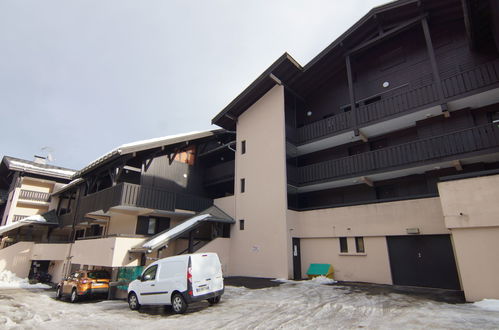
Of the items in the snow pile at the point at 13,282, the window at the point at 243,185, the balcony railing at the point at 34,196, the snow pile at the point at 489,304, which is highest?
the balcony railing at the point at 34,196

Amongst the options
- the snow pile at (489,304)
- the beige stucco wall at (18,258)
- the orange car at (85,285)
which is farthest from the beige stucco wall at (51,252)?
the snow pile at (489,304)

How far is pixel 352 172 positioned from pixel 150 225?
47.8 ft

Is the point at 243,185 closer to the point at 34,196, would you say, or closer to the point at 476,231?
the point at 476,231

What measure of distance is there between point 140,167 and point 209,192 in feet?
21.5

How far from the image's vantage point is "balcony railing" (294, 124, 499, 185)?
509 inches

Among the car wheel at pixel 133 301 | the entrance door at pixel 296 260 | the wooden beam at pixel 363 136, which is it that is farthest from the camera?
the wooden beam at pixel 363 136

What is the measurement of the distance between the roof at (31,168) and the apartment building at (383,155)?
23478 mm

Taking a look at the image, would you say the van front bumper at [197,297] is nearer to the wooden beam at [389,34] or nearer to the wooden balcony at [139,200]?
the wooden balcony at [139,200]

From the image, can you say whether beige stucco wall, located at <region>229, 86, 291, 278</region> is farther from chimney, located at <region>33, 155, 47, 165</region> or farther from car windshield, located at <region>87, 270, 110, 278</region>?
chimney, located at <region>33, 155, 47, 165</region>

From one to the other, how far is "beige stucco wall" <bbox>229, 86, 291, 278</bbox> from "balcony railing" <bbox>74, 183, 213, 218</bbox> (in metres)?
3.75

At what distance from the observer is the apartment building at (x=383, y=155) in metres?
12.7

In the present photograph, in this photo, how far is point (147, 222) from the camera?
781 inches

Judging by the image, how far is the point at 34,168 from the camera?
30797 mm

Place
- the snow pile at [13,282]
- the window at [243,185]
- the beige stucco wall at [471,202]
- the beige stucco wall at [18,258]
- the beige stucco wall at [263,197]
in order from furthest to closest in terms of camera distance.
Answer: the beige stucco wall at [18,258] < the snow pile at [13,282] < the window at [243,185] < the beige stucco wall at [263,197] < the beige stucco wall at [471,202]
